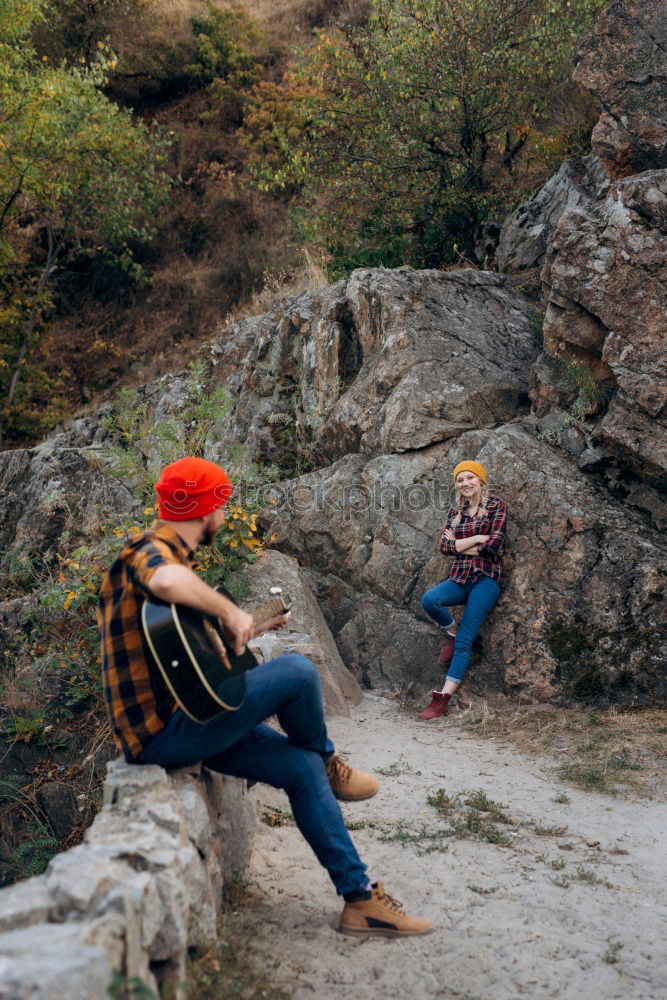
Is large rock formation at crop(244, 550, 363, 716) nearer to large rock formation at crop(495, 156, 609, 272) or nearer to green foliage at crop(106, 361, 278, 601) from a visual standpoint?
green foliage at crop(106, 361, 278, 601)

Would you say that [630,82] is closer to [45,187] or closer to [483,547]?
[483,547]

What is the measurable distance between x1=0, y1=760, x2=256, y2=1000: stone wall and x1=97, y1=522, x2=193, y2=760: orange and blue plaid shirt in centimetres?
16

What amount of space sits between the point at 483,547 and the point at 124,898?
501 centimetres

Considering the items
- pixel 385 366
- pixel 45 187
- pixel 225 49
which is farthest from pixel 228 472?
pixel 225 49

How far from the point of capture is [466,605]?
6.98 m

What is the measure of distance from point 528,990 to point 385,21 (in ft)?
39.0

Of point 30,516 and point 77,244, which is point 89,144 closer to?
point 77,244

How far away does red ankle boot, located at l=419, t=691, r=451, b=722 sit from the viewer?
6.77 m

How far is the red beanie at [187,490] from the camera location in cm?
333

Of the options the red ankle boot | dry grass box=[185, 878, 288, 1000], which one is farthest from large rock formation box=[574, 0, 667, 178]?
dry grass box=[185, 878, 288, 1000]

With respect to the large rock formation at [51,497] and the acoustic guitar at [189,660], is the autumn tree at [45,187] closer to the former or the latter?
the large rock formation at [51,497]

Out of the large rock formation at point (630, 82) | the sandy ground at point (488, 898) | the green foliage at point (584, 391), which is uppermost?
the large rock formation at point (630, 82)

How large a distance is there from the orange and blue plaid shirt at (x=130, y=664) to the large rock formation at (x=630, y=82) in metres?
7.12

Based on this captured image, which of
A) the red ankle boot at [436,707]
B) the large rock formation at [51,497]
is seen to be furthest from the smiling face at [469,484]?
the large rock formation at [51,497]
